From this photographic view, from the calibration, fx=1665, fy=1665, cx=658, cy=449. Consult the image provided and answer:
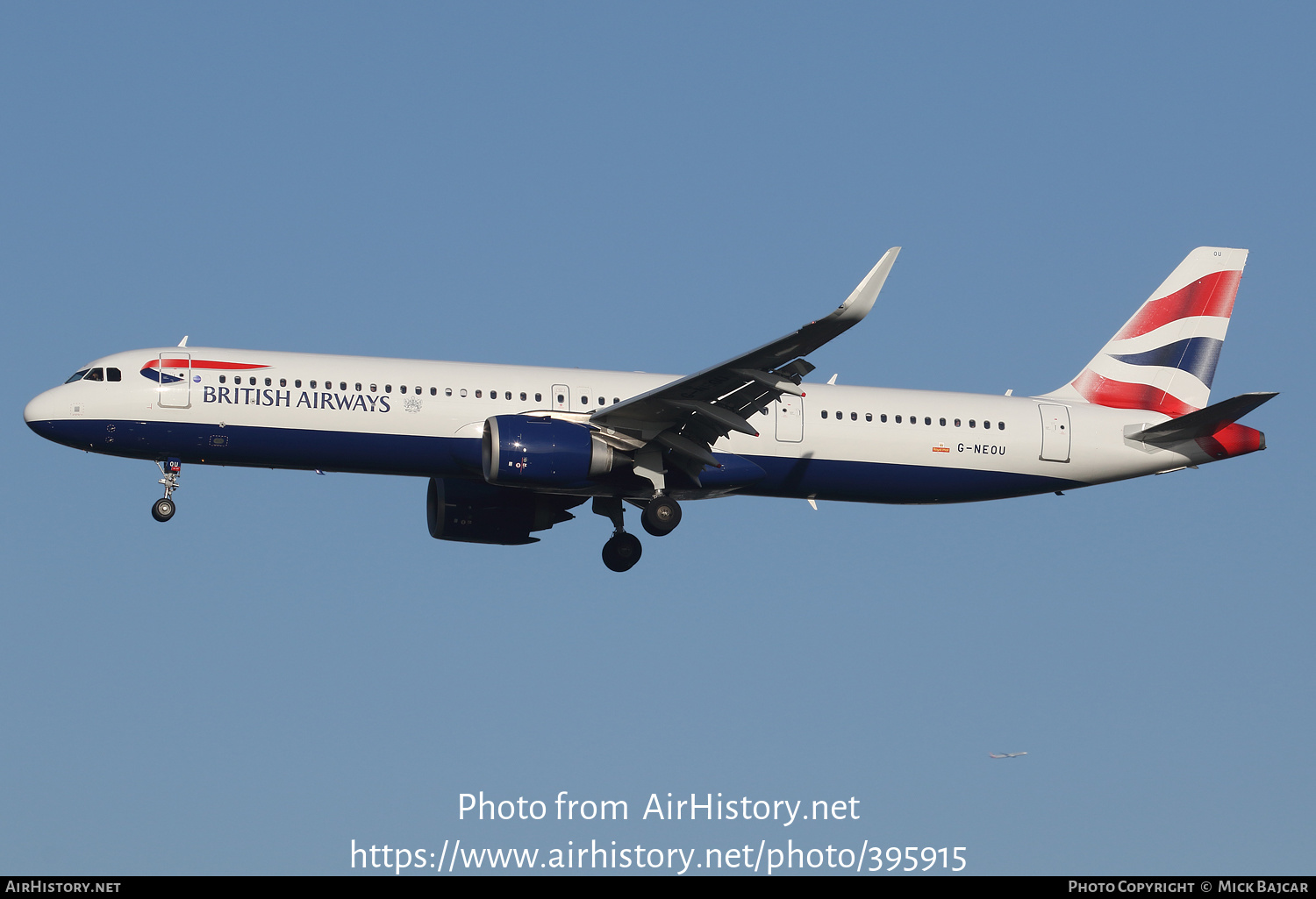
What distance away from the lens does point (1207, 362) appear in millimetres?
46781

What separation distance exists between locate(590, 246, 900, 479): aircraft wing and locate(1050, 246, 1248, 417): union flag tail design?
11.6 m

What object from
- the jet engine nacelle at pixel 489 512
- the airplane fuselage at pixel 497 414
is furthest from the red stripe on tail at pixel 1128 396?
the jet engine nacelle at pixel 489 512

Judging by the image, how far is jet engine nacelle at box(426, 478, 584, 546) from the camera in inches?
1758

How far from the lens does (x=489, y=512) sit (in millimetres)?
44812

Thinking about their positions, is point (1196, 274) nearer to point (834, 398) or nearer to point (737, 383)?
point (834, 398)

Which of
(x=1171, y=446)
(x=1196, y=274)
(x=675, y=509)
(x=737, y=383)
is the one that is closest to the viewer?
(x=737, y=383)

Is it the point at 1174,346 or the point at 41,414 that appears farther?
the point at 1174,346

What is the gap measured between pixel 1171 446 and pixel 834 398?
365 inches

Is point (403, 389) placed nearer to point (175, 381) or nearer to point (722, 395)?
point (175, 381)

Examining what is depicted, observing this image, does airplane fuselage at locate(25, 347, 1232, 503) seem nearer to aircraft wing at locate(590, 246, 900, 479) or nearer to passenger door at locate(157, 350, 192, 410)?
passenger door at locate(157, 350, 192, 410)

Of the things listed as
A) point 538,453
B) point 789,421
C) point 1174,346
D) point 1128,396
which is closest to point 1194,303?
point 1174,346

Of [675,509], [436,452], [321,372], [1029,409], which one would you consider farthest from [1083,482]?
[321,372]

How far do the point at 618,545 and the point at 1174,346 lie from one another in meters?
16.7

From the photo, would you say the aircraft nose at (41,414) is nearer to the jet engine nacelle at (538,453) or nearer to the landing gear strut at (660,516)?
the jet engine nacelle at (538,453)
